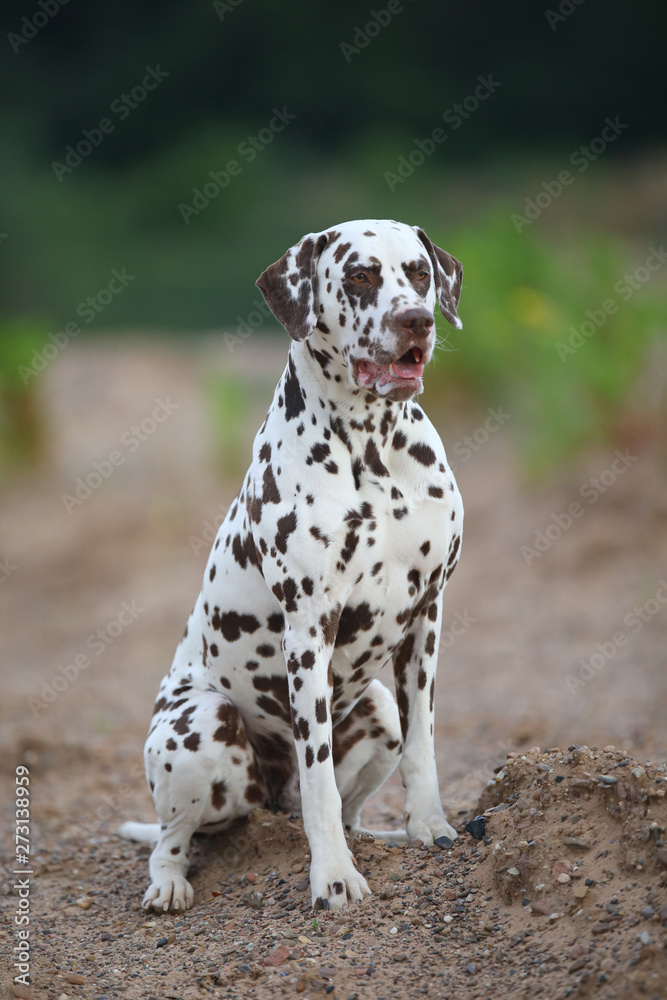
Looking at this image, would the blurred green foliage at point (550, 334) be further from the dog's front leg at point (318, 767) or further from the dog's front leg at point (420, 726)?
the dog's front leg at point (318, 767)

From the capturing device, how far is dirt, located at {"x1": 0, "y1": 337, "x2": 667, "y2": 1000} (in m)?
3.23

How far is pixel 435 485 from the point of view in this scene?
3.76 meters

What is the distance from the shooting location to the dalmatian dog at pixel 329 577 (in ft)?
11.7

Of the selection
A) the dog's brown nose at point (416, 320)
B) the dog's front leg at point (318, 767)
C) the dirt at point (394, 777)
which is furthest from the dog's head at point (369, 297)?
the dirt at point (394, 777)

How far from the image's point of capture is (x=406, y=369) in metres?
3.47

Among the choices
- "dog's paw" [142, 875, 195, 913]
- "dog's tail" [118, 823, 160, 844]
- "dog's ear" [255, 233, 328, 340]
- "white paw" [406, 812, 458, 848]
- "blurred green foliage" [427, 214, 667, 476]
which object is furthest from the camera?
"blurred green foliage" [427, 214, 667, 476]

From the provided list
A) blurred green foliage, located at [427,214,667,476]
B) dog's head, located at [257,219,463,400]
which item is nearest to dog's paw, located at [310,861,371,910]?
dog's head, located at [257,219,463,400]

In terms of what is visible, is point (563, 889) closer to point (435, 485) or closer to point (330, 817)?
point (330, 817)

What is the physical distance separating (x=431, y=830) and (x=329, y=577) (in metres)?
1.09

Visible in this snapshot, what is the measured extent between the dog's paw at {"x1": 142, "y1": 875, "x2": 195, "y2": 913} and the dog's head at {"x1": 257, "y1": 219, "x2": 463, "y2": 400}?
208 cm

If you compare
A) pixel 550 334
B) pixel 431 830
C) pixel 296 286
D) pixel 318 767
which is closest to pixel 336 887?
pixel 318 767

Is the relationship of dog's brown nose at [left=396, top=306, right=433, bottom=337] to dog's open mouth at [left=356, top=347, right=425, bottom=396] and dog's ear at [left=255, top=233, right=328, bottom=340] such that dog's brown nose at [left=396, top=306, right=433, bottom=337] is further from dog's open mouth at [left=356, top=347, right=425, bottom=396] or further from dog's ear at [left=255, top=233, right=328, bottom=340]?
dog's ear at [left=255, top=233, right=328, bottom=340]

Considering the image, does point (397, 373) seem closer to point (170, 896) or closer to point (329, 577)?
point (329, 577)

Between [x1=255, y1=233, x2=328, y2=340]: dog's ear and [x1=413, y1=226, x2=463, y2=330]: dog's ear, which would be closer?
[x1=255, y1=233, x2=328, y2=340]: dog's ear
